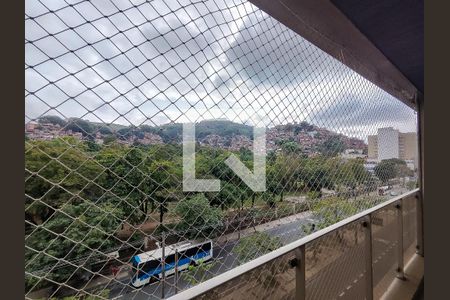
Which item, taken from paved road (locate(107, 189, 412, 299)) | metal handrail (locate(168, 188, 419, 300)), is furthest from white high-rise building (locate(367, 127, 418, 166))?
metal handrail (locate(168, 188, 419, 300))

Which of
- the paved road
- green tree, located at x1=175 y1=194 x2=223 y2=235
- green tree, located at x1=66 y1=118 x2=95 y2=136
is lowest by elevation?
the paved road

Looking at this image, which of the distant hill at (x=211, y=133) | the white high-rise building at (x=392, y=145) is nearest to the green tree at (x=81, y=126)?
the distant hill at (x=211, y=133)

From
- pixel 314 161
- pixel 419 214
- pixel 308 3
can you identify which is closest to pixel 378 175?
pixel 419 214

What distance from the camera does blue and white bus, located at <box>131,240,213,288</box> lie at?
2.53ft

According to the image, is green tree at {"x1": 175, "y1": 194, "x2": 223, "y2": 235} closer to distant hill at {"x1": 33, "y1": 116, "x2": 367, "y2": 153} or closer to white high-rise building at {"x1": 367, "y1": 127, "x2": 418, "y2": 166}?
distant hill at {"x1": 33, "y1": 116, "x2": 367, "y2": 153}

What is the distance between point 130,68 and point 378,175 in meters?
2.55

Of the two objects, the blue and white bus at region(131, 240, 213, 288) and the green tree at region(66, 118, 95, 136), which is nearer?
the green tree at region(66, 118, 95, 136)

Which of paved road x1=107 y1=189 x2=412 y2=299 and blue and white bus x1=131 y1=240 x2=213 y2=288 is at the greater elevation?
blue and white bus x1=131 y1=240 x2=213 y2=288

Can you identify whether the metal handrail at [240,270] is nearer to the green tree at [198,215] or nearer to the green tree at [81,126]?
the green tree at [198,215]

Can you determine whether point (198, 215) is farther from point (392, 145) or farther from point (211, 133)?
point (392, 145)

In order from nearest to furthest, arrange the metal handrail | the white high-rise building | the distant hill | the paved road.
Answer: the metal handrail < the distant hill < the paved road < the white high-rise building

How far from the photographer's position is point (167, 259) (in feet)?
2.80

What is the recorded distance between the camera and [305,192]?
5.04 feet

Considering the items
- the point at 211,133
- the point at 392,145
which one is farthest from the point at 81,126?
the point at 392,145
